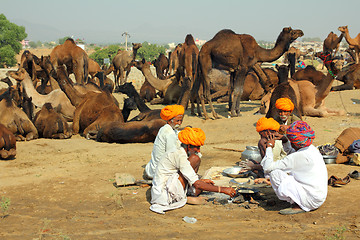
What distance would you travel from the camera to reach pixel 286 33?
1310 cm

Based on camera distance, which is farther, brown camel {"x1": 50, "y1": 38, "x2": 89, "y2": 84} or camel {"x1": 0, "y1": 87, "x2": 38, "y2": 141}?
brown camel {"x1": 50, "y1": 38, "x2": 89, "y2": 84}

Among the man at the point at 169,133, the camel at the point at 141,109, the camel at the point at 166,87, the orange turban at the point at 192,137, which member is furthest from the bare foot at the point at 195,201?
the camel at the point at 166,87

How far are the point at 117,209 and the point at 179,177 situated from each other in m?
0.89

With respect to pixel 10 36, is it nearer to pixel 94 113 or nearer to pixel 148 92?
pixel 148 92

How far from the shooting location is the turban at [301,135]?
4.98 m

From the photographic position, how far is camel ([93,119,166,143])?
10008 millimetres

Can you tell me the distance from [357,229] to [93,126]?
760cm

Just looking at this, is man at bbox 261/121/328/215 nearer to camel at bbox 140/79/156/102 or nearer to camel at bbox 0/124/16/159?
camel at bbox 0/124/16/159

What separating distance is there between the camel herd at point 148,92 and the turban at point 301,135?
5.14 meters

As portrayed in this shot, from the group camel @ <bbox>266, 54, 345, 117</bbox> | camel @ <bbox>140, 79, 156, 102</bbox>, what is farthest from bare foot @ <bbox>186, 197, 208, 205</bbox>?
camel @ <bbox>140, 79, 156, 102</bbox>

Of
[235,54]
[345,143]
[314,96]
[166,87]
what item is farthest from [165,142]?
[166,87]

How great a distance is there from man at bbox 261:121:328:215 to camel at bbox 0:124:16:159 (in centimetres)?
553

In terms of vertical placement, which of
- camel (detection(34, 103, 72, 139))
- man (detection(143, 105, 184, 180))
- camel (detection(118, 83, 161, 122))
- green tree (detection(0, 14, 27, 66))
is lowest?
green tree (detection(0, 14, 27, 66))

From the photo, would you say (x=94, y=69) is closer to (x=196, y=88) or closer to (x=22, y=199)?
(x=196, y=88)
